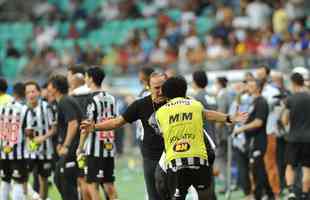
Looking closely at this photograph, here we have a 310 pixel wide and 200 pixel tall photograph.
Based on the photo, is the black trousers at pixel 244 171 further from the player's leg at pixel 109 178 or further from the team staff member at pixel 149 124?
the team staff member at pixel 149 124

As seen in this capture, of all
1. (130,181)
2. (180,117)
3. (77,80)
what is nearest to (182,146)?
(180,117)

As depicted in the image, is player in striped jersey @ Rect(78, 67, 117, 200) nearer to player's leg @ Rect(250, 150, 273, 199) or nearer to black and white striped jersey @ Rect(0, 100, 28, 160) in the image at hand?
black and white striped jersey @ Rect(0, 100, 28, 160)

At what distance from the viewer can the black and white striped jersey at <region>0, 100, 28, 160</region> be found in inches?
663

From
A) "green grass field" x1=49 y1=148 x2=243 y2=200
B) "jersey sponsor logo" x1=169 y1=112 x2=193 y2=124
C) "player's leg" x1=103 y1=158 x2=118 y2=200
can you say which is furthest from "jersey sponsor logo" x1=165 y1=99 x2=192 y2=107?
"green grass field" x1=49 y1=148 x2=243 y2=200

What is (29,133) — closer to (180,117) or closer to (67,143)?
(67,143)

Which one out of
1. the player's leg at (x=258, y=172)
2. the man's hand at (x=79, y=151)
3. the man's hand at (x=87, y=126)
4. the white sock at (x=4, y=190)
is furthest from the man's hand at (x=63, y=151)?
the player's leg at (x=258, y=172)

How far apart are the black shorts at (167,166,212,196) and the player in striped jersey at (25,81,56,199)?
15.0 ft

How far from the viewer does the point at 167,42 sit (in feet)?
100

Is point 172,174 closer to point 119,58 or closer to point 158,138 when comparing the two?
point 158,138

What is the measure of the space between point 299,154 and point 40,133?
4.39 metres

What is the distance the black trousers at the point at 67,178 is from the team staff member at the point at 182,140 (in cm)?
337

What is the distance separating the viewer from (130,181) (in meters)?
22.5

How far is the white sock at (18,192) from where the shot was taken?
16.6m

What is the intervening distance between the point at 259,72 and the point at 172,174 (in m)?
6.22
